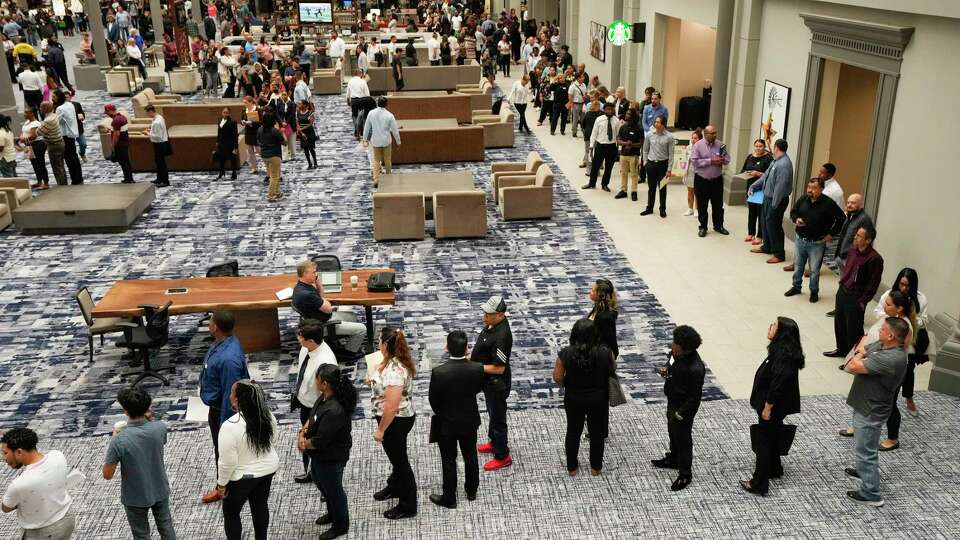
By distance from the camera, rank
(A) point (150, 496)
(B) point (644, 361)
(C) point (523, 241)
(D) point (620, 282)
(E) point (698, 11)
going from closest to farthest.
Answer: (A) point (150, 496)
(B) point (644, 361)
(D) point (620, 282)
(C) point (523, 241)
(E) point (698, 11)

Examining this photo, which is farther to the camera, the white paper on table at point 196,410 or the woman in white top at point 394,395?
the white paper on table at point 196,410

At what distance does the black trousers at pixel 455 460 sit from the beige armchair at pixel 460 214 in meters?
6.26

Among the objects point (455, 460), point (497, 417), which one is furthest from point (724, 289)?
point (455, 460)

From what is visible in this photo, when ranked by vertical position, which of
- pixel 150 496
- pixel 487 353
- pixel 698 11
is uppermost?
pixel 698 11

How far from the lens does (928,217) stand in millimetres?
8805

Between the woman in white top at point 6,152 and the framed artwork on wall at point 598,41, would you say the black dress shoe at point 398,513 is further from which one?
the framed artwork on wall at point 598,41

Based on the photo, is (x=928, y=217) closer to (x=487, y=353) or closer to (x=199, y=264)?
(x=487, y=353)

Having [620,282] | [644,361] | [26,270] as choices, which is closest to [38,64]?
[26,270]

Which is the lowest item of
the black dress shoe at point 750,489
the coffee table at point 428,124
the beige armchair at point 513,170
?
the black dress shoe at point 750,489

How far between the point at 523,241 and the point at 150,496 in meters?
7.63

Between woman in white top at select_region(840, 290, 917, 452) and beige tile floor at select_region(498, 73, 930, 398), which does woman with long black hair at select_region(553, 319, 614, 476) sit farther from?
beige tile floor at select_region(498, 73, 930, 398)

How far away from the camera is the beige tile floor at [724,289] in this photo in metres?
8.40

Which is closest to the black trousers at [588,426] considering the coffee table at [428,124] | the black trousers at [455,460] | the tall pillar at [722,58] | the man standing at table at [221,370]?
the black trousers at [455,460]

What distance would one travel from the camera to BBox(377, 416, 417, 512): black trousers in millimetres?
5777
